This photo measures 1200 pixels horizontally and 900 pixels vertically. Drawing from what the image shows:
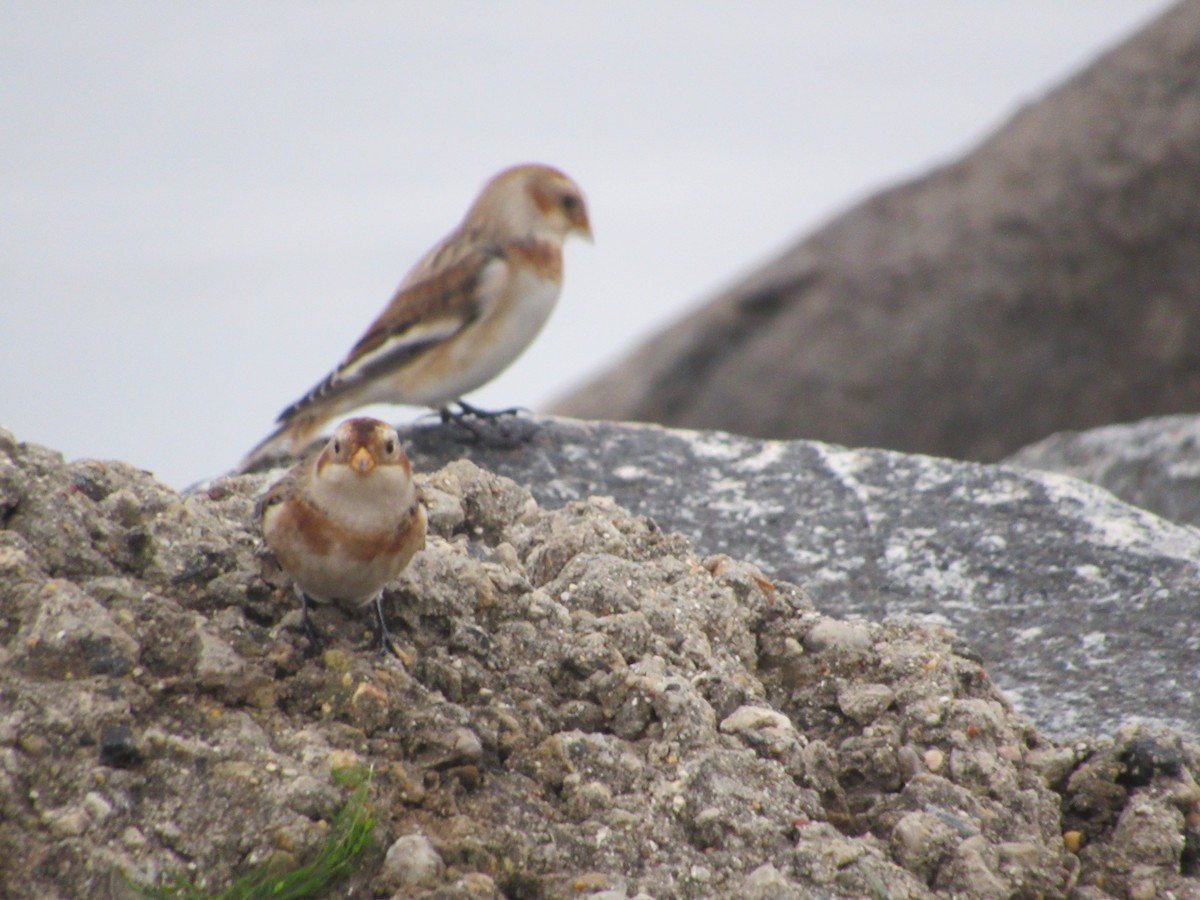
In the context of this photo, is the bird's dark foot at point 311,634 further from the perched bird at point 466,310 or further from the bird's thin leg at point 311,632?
the perched bird at point 466,310

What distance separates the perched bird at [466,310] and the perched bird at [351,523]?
2430 mm

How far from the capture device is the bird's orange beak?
343cm

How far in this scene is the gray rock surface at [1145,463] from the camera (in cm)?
607

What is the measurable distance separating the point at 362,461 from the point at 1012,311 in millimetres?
8030

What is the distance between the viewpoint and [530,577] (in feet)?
13.1

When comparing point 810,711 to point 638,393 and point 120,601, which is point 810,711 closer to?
point 120,601

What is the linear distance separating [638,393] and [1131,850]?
7.95m

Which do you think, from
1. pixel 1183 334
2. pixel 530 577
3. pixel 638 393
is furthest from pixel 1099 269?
pixel 530 577

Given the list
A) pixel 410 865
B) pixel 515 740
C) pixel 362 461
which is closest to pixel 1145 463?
pixel 515 740

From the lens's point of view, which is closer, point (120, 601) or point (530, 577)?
point (120, 601)

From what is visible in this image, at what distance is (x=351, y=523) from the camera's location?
3.39 meters

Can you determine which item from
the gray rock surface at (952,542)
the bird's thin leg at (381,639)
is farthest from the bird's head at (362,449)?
the gray rock surface at (952,542)

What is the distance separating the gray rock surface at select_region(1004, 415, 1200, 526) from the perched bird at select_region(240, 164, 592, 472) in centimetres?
234

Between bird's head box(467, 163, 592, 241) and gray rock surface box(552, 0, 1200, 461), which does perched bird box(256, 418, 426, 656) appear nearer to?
bird's head box(467, 163, 592, 241)
